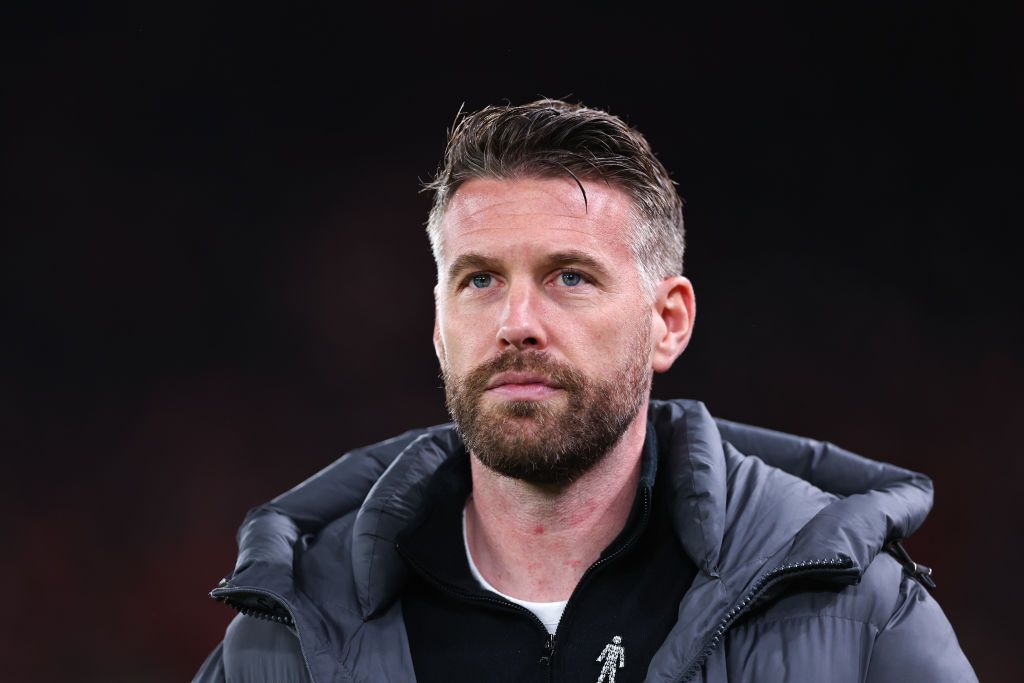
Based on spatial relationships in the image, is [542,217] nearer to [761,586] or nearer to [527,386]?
[527,386]

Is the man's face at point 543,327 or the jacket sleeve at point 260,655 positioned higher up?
the man's face at point 543,327

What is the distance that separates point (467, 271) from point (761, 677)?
2.53ft

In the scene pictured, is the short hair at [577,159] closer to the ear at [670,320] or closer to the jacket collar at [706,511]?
the ear at [670,320]

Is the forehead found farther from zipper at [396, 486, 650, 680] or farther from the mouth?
zipper at [396, 486, 650, 680]

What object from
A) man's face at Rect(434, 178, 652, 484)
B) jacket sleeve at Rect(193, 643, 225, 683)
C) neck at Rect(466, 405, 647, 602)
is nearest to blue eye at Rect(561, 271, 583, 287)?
man's face at Rect(434, 178, 652, 484)

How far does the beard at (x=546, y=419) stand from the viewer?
198cm

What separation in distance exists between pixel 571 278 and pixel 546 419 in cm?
23

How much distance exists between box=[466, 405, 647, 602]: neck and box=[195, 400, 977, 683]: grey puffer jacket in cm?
10

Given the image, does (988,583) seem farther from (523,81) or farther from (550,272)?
(550,272)

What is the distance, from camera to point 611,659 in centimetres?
194

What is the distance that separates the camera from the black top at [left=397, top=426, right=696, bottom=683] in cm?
196

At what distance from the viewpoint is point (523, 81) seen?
12.8 feet

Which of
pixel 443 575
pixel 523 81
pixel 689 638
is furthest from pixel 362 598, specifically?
pixel 523 81

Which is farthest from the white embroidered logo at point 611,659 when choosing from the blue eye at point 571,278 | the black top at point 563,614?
the blue eye at point 571,278
